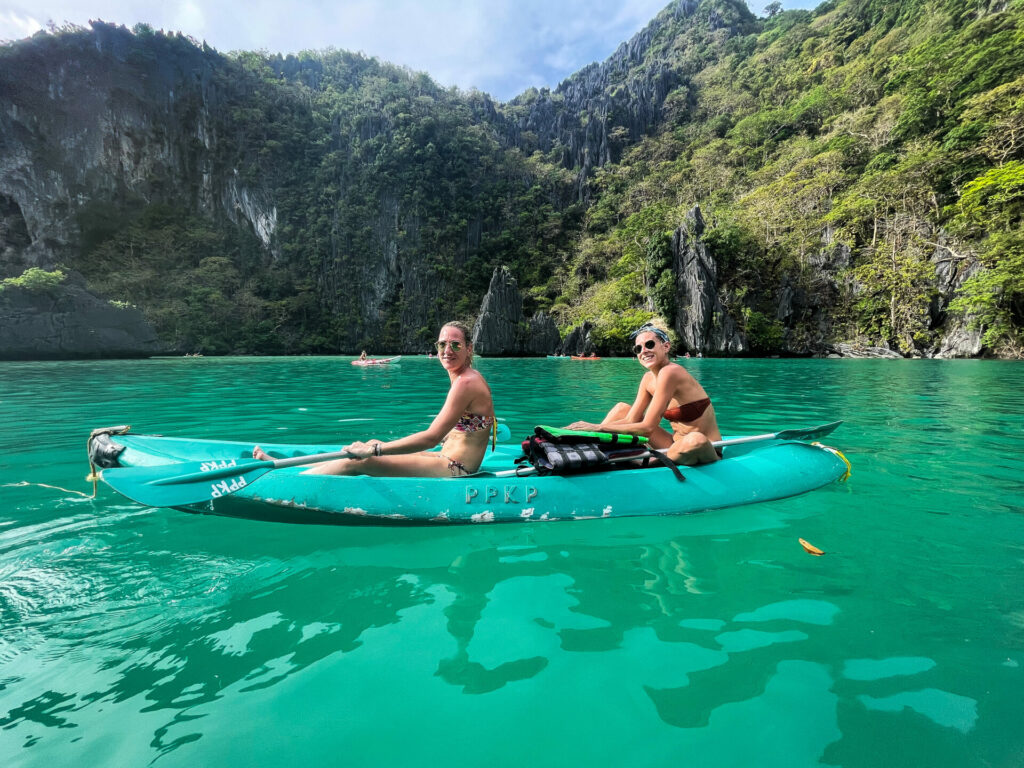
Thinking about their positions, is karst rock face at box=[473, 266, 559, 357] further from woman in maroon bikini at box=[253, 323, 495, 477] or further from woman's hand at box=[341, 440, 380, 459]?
woman's hand at box=[341, 440, 380, 459]

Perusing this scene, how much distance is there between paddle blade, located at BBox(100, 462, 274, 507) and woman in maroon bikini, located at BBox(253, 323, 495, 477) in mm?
294

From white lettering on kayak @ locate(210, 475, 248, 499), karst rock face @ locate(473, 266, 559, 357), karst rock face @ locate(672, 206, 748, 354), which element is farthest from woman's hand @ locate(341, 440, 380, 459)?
karst rock face @ locate(473, 266, 559, 357)

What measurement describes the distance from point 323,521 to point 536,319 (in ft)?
126

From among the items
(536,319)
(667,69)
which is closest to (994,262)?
(536,319)

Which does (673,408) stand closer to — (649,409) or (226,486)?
(649,409)

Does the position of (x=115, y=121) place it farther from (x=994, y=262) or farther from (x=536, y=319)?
(x=994, y=262)

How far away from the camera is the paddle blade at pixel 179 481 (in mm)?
3023

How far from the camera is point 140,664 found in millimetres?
2070

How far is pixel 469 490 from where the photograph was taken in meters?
3.57

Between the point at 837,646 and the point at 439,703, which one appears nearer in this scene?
the point at 439,703

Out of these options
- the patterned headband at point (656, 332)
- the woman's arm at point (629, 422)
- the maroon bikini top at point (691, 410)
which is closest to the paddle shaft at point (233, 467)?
the woman's arm at point (629, 422)

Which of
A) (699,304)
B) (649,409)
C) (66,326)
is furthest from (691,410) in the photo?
(66,326)

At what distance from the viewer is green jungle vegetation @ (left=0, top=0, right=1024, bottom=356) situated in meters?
28.0

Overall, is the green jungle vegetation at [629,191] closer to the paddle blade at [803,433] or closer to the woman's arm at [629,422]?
the paddle blade at [803,433]
